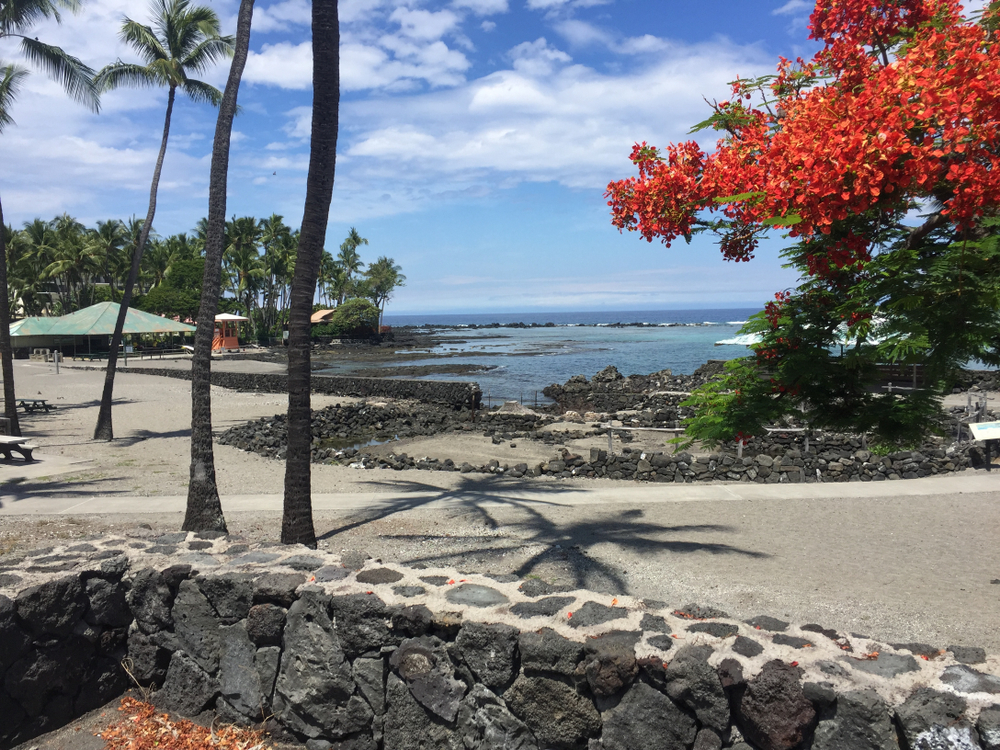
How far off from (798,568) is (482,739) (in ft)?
18.8

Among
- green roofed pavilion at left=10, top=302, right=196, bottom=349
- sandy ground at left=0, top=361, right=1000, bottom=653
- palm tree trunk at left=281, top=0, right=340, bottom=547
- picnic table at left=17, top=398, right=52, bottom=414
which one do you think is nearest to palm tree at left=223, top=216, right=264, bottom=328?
green roofed pavilion at left=10, top=302, right=196, bottom=349

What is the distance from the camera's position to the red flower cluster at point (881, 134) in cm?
330

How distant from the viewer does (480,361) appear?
2608 inches

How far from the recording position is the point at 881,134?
132 inches

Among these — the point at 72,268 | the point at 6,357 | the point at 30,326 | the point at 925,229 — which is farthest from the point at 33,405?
the point at 72,268

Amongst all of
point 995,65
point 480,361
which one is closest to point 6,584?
point 995,65

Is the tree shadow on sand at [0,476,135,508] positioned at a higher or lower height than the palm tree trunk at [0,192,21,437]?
lower

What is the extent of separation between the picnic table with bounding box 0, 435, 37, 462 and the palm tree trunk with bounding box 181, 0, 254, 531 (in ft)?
23.7

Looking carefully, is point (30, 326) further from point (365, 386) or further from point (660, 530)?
point (660, 530)

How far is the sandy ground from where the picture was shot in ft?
23.3

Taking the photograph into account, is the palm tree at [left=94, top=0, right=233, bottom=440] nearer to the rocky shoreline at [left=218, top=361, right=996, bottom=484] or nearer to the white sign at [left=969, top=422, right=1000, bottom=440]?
the rocky shoreline at [left=218, top=361, right=996, bottom=484]

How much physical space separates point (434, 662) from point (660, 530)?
6.60m

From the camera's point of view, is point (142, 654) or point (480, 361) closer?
point (142, 654)

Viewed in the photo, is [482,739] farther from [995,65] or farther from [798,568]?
[798,568]
